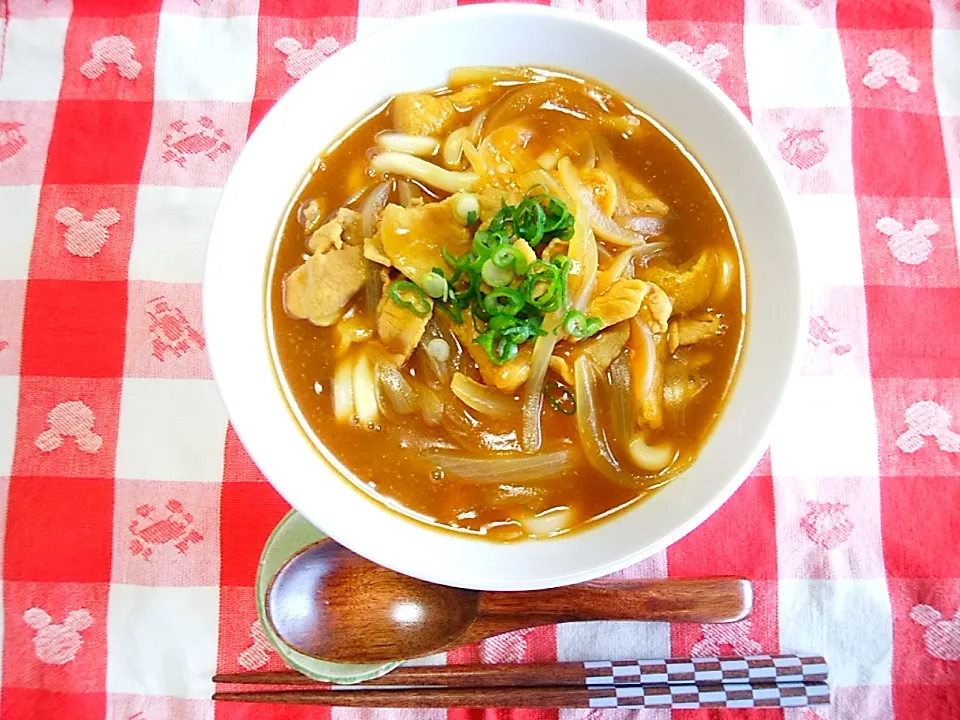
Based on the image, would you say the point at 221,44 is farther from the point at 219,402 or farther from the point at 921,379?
the point at 921,379

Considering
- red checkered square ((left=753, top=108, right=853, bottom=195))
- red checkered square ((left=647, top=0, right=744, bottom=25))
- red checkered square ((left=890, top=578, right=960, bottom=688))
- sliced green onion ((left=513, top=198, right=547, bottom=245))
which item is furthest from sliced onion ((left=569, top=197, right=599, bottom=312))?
red checkered square ((left=890, top=578, right=960, bottom=688))

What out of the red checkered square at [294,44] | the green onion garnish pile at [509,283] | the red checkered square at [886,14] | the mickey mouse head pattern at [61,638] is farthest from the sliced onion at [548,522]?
the red checkered square at [886,14]

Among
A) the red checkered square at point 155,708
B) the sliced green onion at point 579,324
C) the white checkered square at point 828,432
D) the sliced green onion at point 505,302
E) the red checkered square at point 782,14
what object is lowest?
the red checkered square at point 155,708

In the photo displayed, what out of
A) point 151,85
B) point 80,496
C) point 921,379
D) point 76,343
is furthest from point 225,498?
point 921,379

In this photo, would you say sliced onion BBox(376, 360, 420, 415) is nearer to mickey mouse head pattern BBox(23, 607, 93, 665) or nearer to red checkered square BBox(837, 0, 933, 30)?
mickey mouse head pattern BBox(23, 607, 93, 665)

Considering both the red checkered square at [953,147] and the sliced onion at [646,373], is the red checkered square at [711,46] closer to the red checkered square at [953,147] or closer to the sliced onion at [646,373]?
the red checkered square at [953,147]

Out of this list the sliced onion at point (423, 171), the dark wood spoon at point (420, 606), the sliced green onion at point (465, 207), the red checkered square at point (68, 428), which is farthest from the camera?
the red checkered square at point (68, 428)
